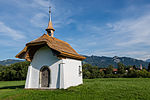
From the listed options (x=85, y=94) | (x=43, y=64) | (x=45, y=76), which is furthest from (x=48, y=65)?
(x=85, y=94)

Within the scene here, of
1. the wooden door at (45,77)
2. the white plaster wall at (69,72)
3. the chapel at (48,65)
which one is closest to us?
the chapel at (48,65)

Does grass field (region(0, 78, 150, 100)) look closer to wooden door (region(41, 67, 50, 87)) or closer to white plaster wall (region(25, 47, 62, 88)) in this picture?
wooden door (region(41, 67, 50, 87))

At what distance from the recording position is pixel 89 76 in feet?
135

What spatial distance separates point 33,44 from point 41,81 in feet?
12.2

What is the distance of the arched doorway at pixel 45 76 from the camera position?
11.4 metres

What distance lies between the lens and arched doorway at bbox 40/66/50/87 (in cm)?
1144

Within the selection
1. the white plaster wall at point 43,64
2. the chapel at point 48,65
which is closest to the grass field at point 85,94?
the chapel at point 48,65

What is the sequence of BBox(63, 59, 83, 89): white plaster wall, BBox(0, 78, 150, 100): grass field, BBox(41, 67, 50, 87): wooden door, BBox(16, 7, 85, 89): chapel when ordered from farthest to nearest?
BBox(41, 67, 50, 87): wooden door < BBox(63, 59, 83, 89): white plaster wall < BBox(16, 7, 85, 89): chapel < BBox(0, 78, 150, 100): grass field

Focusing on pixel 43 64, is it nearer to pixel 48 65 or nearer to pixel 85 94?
pixel 48 65

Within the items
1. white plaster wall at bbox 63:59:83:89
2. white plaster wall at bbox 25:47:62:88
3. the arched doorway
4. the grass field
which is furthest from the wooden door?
white plaster wall at bbox 63:59:83:89

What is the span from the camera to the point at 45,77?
1158 cm

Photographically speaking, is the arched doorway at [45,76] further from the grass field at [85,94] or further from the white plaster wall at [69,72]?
the white plaster wall at [69,72]

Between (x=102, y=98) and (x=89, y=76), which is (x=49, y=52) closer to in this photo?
(x=102, y=98)

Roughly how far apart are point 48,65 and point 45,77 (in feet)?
3.98
